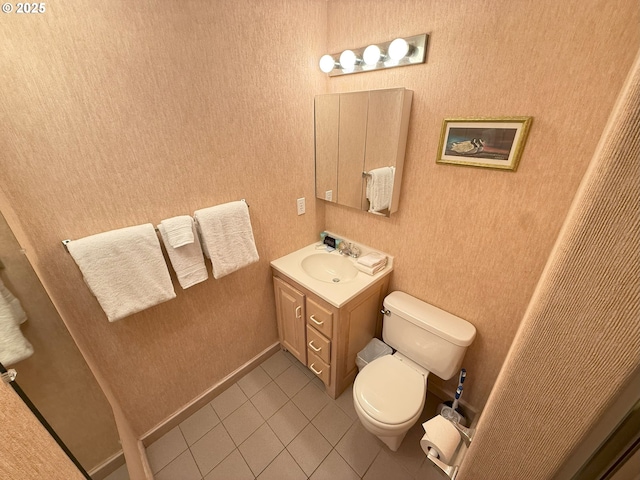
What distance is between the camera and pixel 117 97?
949 millimetres

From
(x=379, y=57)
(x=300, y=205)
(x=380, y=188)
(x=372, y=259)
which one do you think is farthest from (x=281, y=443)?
(x=379, y=57)

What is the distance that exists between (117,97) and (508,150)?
5.20ft

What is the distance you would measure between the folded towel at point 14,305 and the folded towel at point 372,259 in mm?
1468

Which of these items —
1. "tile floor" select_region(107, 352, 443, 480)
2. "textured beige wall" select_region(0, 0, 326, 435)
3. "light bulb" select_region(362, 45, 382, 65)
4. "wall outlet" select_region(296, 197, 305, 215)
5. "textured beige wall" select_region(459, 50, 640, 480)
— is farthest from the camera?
"wall outlet" select_region(296, 197, 305, 215)

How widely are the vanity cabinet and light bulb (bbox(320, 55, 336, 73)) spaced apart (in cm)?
129

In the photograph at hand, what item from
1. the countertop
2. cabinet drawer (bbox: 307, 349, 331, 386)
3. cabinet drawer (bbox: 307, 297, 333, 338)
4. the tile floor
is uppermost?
the countertop

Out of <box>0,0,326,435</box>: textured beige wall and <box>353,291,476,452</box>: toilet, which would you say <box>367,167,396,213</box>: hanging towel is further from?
<box>353,291,476,452</box>: toilet

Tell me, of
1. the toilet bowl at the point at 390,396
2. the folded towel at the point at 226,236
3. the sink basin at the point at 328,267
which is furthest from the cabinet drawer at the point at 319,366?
the folded towel at the point at 226,236

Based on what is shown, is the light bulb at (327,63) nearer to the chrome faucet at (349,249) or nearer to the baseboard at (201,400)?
the chrome faucet at (349,249)

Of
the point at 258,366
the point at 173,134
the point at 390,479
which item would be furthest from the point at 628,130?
the point at 258,366

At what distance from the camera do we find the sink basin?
1760 mm

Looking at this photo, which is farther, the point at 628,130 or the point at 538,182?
the point at 538,182

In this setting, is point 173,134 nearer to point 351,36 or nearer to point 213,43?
point 213,43

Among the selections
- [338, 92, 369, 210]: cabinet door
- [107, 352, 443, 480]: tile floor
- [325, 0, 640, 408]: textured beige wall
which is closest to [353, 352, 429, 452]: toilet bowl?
[107, 352, 443, 480]: tile floor
